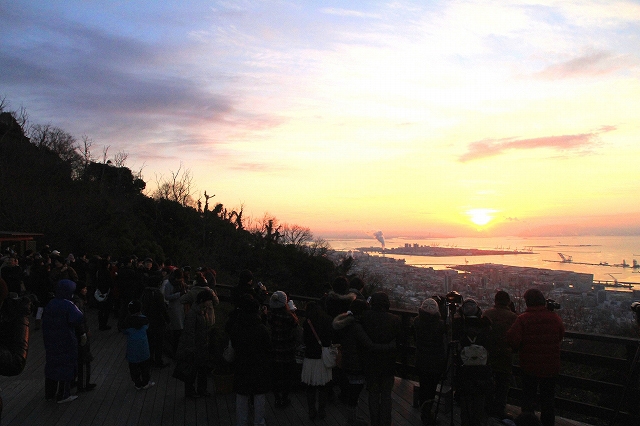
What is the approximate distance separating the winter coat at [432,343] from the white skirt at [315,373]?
111 centimetres

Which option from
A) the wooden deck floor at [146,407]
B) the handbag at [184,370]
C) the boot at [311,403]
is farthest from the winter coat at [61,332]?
the boot at [311,403]

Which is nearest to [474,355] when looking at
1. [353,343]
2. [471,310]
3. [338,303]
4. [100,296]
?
[471,310]

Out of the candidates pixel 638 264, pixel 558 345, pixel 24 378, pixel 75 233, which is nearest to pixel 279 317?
pixel 558 345

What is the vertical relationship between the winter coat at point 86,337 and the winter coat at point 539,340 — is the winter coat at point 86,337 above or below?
below

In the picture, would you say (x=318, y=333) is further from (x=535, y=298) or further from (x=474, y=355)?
(x=535, y=298)

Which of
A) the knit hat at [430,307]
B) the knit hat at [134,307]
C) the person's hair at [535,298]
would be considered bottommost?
the knit hat at [134,307]

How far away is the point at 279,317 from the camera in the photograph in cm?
583

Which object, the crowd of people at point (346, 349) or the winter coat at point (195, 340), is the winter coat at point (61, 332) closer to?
the crowd of people at point (346, 349)

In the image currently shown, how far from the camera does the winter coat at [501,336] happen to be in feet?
18.1

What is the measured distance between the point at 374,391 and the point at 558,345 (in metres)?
2.05

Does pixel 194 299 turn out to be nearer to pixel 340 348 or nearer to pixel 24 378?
Result: pixel 340 348

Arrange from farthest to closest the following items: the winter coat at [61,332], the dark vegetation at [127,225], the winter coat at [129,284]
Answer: the dark vegetation at [127,225] → the winter coat at [129,284] → the winter coat at [61,332]

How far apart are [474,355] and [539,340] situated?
30.7 inches

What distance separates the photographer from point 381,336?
5141mm
